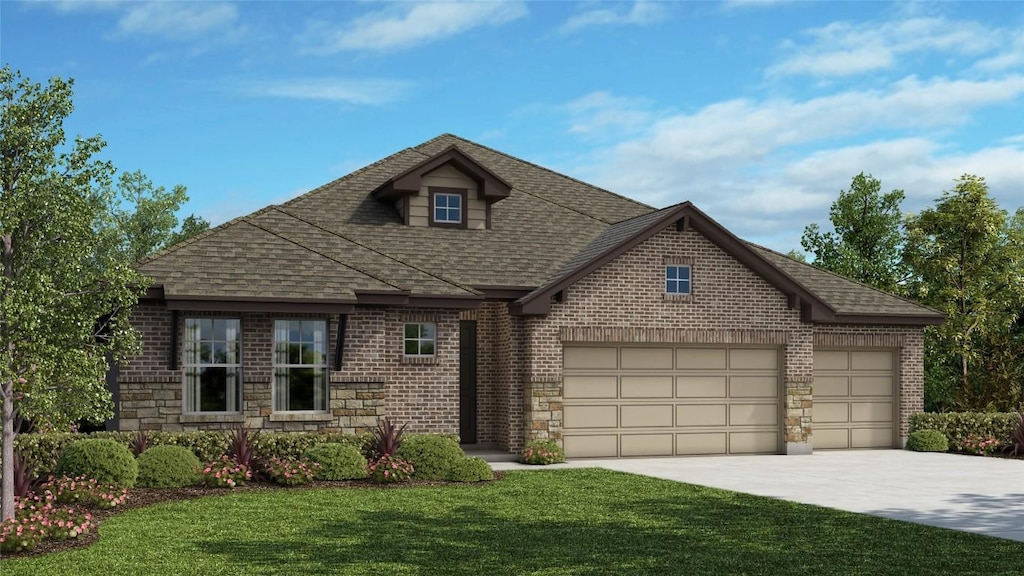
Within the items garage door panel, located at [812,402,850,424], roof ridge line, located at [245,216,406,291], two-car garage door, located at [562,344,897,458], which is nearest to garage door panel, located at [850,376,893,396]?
garage door panel, located at [812,402,850,424]

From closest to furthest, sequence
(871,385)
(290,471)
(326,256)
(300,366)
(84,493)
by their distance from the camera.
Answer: (84,493)
(290,471)
(300,366)
(326,256)
(871,385)

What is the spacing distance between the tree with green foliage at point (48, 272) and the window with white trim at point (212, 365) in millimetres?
6879

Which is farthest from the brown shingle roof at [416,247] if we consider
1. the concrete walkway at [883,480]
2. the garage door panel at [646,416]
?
the concrete walkway at [883,480]

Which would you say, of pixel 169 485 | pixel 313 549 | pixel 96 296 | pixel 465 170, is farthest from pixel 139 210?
pixel 313 549

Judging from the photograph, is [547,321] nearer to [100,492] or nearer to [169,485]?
[169,485]

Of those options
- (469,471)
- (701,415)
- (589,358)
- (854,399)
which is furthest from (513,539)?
(854,399)

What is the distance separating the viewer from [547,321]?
22953 millimetres

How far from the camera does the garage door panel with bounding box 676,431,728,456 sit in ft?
79.7

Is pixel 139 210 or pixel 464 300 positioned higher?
pixel 139 210

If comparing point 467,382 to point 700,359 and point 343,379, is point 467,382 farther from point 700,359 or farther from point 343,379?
point 700,359

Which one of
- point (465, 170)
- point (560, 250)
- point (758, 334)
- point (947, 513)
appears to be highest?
point (465, 170)

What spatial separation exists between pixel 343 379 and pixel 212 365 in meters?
2.45

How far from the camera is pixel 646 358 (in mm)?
23969

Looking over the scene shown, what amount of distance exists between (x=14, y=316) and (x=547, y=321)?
40.1ft
